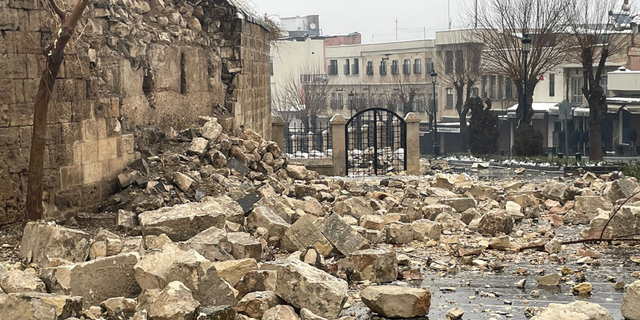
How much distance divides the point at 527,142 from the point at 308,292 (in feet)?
76.2

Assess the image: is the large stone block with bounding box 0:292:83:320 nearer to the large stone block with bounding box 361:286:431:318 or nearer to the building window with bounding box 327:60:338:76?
the large stone block with bounding box 361:286:431:318

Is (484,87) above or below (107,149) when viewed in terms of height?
above

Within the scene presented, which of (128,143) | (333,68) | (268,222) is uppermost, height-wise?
(333,68)

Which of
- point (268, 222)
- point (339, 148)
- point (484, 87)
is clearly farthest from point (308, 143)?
point (484, 87)

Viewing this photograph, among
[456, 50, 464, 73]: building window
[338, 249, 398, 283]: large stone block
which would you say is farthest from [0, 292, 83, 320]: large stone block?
[456, 50, 464, 73]: building window

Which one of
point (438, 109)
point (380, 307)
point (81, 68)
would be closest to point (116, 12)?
point (81, 68)

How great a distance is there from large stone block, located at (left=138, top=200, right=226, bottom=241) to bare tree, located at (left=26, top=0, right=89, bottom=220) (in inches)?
49.7

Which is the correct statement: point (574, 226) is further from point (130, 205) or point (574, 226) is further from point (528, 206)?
point (130, 205)

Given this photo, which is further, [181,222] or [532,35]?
[532,35]

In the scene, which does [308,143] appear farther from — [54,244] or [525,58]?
[54,244]

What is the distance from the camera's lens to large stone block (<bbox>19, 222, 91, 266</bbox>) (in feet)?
24.9

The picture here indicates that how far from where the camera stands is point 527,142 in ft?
92.2

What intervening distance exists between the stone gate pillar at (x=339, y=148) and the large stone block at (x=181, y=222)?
12.4m

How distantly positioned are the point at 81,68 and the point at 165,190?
1.80 m
